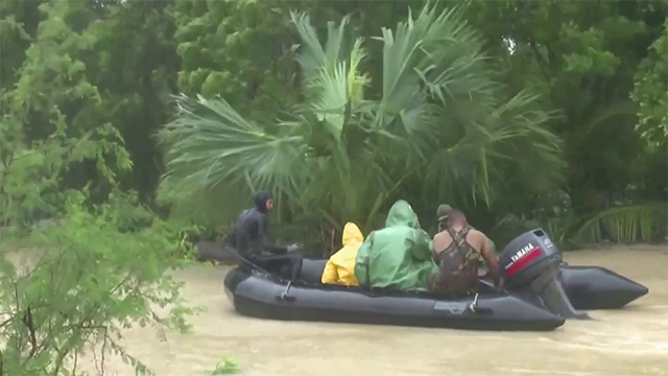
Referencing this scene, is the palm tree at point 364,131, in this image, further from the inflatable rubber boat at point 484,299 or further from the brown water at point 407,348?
the brown water at point 407,348

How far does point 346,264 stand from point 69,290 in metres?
6.43

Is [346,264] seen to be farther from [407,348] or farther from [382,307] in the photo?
[407,348]

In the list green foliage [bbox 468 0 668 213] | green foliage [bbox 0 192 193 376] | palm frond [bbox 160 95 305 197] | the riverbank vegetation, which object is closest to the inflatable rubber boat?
the riverbank vegetation

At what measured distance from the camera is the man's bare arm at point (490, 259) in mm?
9250

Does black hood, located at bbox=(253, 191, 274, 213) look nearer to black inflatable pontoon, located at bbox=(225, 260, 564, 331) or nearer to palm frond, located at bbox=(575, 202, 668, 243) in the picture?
black inflatable pontoon, located at bbox=(225, 260, 564, 331)

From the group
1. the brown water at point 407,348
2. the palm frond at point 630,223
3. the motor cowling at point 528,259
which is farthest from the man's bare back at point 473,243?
the palm frond at point 630,223

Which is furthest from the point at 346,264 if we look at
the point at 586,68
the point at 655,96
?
the point at 586,68

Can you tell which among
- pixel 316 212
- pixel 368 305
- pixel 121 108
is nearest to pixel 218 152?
pixel 316 212

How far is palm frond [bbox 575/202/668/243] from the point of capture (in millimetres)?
16562

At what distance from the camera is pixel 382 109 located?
42.2ft

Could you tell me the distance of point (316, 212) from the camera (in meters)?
14.2

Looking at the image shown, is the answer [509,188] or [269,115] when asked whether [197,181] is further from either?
[509,188]

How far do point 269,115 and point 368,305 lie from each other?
6137 millimetres

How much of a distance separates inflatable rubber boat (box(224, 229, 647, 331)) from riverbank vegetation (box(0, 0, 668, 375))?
1.89 meters
